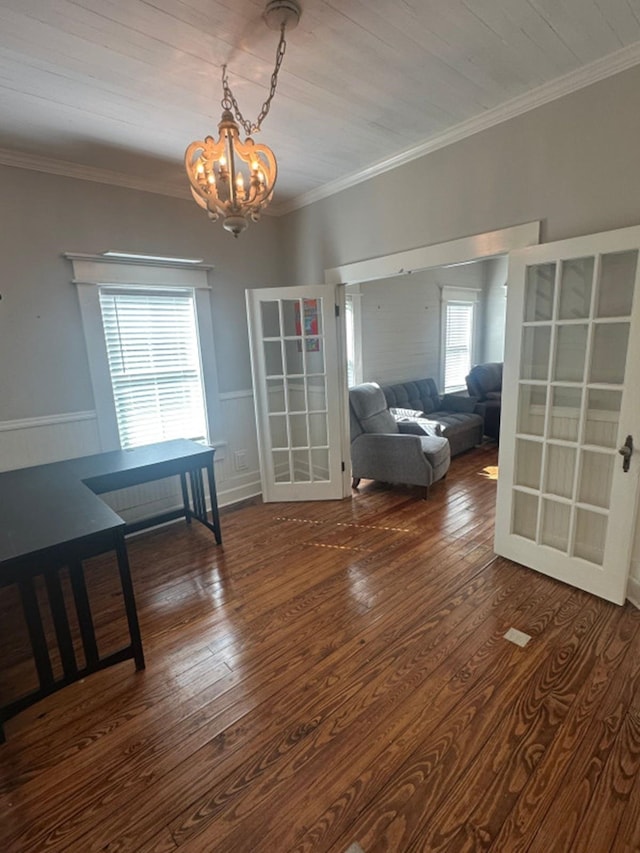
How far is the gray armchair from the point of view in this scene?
3.73m

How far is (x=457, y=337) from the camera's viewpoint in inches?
253

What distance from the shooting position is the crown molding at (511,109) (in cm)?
192

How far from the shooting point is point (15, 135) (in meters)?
2.36

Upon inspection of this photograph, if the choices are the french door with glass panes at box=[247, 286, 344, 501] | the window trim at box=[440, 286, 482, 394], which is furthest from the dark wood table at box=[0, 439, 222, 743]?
the window trim at box=[440, 286, 482, 394]

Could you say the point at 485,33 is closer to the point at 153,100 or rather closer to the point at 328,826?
the point at 153,100

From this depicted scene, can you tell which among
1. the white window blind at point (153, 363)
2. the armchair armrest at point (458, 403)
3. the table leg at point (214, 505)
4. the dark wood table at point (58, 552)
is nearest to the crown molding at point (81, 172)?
the white window blind at point (153, 363)

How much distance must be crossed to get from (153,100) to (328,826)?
317 centimetres

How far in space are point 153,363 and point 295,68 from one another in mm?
2237

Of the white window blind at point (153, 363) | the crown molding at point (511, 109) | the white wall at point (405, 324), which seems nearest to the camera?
the crown molding at point (511, 109)

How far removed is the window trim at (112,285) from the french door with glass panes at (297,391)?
0.41 m

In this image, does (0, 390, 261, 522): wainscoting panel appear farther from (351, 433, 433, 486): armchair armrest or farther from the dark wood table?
(351, 433, 433, 486): armchair armrest

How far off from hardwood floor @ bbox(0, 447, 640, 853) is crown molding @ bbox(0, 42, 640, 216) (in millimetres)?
2698

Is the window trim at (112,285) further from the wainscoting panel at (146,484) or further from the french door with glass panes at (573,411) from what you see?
the french door with glass panes at (573,411)

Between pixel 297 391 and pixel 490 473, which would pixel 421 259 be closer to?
pixel 297 391
